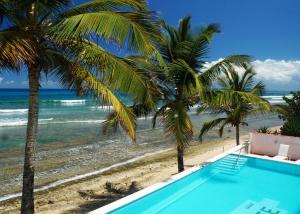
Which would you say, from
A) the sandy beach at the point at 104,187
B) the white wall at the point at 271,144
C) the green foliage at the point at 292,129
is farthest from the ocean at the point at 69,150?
the green foliage at the point at 292,129

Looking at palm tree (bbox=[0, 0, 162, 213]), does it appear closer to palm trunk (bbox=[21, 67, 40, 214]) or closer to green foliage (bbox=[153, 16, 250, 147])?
palm trunk (bbox=[21, 67, 40, 214])

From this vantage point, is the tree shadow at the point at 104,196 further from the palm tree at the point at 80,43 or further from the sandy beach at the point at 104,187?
the palm tree at the point at 80,43

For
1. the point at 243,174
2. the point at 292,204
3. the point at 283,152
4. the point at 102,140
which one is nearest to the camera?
the point at 292,204

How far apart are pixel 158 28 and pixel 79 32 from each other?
1.42 m

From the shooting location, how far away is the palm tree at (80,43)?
5.43 meters

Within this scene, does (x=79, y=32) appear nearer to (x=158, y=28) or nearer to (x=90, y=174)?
(x=158, y=28)

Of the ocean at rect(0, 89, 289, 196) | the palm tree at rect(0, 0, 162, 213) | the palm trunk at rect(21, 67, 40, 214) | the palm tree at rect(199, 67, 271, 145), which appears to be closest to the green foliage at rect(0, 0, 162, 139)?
the palm tree at rect(0, 0, 162, 213)

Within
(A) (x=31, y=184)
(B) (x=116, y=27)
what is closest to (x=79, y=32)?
(B) (x=116, y=27)

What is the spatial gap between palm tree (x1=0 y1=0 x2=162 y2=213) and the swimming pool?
191 cm

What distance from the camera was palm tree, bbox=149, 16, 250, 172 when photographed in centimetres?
911

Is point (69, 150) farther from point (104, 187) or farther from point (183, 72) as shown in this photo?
point (183, 72)

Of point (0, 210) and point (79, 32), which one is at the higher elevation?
point (79, 32)

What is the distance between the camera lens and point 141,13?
5.72m

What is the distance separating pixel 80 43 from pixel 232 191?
528cm
